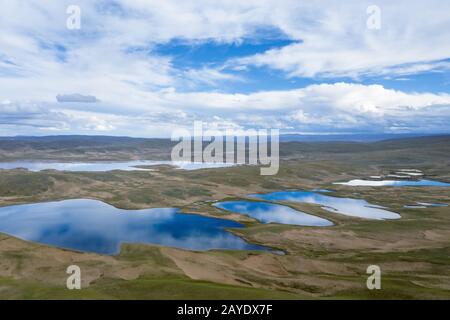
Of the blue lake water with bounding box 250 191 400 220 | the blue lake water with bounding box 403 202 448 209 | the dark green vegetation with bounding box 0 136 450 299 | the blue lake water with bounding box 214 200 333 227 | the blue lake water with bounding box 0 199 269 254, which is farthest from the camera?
the blue lake water with bounding box 403 202 448 209

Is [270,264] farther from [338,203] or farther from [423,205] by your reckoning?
[423,205]

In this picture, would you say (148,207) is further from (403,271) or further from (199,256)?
(403,271)

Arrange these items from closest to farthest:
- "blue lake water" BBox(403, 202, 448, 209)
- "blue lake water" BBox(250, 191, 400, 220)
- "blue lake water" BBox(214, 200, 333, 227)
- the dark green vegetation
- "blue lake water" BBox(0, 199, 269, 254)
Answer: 1. the dark green vegetation
2. "blue lake water" BBox(0, 199, 269, 254)
3. "blue lake water" BBox(214, 200, 333, 227)
4. "blue lake water" BBox(250, 191, 400, 220)
5. "blue lake water" BBox(403, 202, 448, 209)

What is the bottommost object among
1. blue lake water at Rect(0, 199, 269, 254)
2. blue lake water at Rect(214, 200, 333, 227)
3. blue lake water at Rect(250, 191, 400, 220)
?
blue lake water at Rect(250, 191, 400, 220)

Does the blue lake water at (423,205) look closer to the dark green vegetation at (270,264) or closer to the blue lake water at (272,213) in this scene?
the dark green vegetation at (270,264)

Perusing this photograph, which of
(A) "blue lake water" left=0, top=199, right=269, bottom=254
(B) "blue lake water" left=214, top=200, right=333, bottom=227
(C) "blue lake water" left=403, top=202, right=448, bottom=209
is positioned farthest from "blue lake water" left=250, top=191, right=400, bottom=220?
(A) "blue lake water" left=0, top=199, right=269, bottom=254

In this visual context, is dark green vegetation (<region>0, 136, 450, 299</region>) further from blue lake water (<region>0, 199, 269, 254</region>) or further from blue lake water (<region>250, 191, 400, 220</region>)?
blue lake water (<region>0, 199, 269, 254</region>)
